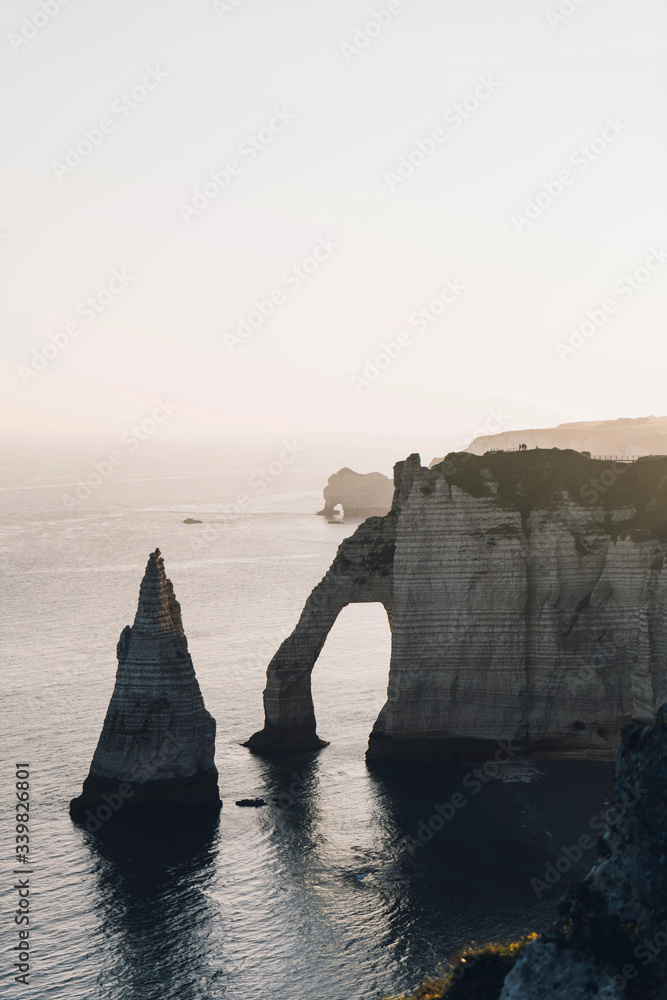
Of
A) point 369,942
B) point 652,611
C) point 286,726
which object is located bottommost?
point 369,942

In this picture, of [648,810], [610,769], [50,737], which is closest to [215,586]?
[50,737]

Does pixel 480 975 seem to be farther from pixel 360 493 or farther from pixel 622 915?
pixel 360 493

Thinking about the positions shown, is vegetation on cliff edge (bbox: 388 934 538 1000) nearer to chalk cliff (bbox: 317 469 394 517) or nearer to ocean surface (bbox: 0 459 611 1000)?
ocean surface (bbox: 0 459 611 1000)

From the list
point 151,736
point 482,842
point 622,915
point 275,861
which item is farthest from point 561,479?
point 622,915

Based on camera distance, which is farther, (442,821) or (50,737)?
(50,737)

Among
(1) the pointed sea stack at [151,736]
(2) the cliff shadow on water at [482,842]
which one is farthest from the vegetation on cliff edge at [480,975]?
(1) the pointed sea stack at [151,736]

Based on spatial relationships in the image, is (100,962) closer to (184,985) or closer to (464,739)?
(184,985)
